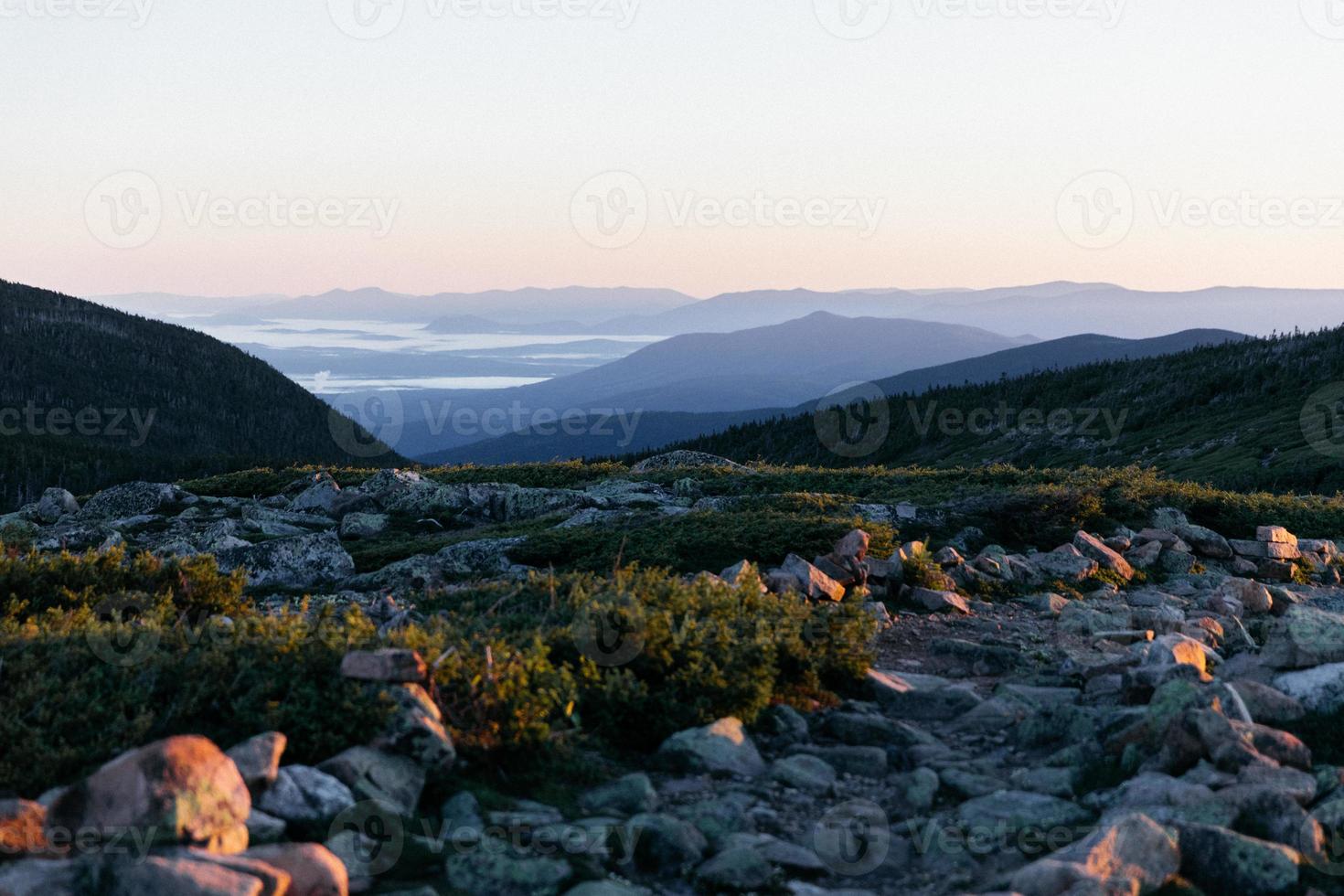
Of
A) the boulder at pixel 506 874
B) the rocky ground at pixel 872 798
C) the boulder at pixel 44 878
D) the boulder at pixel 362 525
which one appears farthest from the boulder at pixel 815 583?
the boulder at pixel 362 525

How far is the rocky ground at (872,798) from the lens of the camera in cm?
554

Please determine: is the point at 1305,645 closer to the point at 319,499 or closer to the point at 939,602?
the point at 939,602

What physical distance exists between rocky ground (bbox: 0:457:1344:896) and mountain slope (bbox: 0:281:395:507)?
146 meters

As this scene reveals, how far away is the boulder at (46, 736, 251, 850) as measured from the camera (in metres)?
5.41

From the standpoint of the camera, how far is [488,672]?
7367 mm

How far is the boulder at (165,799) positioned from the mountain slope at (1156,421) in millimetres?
30738

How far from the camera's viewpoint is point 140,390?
177 m

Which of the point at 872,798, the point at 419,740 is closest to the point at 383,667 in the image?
the point at 419,740

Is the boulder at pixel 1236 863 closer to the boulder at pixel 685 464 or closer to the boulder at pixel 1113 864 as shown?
the boulder at pixel 1113 864

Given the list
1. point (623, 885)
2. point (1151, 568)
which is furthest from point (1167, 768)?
point (1151, 568)

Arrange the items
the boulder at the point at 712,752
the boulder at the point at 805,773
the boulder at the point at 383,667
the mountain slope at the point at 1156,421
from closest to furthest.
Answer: the boulder at the point at 383,667, the boulder at the point at 805,773, the boulder at the point at 712,752, the mountain slope at the point at 1156,421

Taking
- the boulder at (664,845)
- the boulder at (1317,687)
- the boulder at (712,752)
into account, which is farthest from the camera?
the boulder at (1317,687)

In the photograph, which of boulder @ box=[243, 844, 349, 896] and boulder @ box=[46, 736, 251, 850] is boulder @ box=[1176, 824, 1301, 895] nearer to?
boulder @ box=[243, 844, 349, 896]

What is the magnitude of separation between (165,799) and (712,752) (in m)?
3.51
